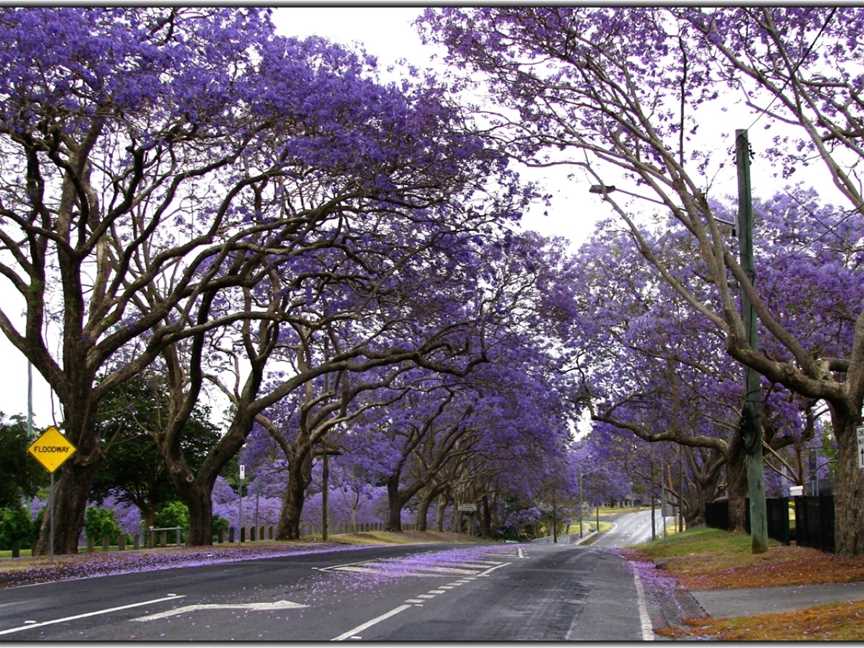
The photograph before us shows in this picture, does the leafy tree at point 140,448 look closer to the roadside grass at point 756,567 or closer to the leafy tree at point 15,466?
the leafy tree at point 15,466

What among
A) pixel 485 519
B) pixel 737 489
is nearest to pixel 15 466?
pixel 737 489

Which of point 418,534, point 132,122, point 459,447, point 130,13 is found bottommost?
point 418,534

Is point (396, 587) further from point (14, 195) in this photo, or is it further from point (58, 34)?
point (14, 195)

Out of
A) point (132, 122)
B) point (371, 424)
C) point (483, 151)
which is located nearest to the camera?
point (132, 122)

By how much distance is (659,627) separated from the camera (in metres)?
12.0

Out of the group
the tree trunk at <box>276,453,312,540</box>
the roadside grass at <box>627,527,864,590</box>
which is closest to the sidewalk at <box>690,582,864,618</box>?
the roadside grass at <box>627,527,864,590</box>

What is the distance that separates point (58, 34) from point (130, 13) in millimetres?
2000

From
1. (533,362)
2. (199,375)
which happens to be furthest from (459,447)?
(199,375)

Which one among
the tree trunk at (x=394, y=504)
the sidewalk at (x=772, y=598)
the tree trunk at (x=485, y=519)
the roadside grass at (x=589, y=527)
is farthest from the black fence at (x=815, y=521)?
the roadside grass at (x=589, y=527)

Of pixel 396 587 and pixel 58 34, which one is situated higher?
pixel 58 34

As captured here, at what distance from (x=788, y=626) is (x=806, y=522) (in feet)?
44.4

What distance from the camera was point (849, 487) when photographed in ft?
57.5

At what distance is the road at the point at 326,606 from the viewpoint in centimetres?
1073

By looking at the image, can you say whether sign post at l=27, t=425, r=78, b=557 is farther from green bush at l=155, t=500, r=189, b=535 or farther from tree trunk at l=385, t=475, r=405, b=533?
tree trunk at l=385, t=475, r=405, b=533
